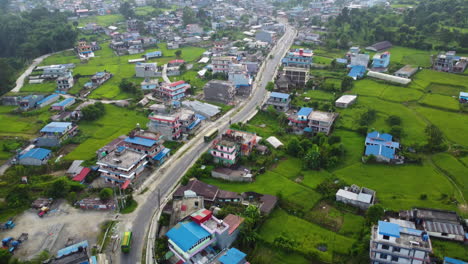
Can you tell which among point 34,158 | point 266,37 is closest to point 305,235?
point 34,158

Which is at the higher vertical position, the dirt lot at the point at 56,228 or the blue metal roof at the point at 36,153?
the blue metal roof at the point at 36,153

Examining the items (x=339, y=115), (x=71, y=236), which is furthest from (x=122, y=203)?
(x=339, y=115)

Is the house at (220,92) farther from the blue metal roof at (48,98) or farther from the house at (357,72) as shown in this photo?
the blue metal roof at (48,98)

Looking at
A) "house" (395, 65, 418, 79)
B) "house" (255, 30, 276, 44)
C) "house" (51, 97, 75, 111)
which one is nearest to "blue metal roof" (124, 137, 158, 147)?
"house" (51, 97, 75, 111)

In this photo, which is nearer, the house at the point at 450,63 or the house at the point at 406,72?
the house at the point at 406,72

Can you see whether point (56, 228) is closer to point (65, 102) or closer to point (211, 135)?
point (211, 135)

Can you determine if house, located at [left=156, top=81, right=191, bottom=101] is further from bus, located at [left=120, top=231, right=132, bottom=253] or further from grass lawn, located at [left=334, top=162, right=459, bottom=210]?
bus, located at [left=120, top=231, right=132, bottom=253]

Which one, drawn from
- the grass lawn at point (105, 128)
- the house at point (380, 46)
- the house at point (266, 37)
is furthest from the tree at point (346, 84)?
the house at point (266, 37)
